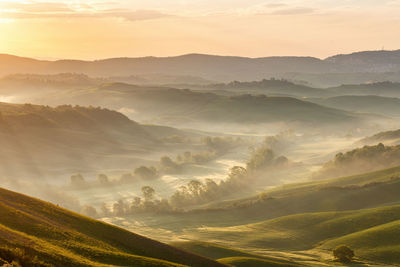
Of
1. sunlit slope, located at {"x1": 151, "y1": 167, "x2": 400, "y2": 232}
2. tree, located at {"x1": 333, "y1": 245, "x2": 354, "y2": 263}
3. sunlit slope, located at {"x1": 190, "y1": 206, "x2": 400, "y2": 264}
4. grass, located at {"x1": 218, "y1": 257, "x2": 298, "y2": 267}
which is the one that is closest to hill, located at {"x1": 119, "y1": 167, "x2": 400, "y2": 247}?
sunlit slope, located at {"x1": 151, "y1": 167, "x2": 400, "y2": 232}

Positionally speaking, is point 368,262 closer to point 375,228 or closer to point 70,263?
point 375,228

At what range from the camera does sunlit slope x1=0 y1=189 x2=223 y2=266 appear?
43.2 m

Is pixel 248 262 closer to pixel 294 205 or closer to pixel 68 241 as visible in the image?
pixel 68 241

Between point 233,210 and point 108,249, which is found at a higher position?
point 233,210

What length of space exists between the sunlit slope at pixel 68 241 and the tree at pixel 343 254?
60739 millimetres

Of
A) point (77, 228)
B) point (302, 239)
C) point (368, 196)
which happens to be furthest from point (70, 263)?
point (368, 196)

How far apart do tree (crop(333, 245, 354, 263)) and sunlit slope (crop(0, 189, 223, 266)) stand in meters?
60.7

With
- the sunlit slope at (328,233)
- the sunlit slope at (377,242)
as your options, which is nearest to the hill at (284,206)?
the sunlit slope at (328,233)

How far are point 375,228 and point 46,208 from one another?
107m

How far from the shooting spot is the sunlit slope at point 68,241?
43.2m

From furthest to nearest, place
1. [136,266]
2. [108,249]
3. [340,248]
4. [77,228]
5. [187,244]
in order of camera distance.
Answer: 1. [340,248]
2. [187,244]
3. [77,228]
4. [108,249]
5. [136,266]

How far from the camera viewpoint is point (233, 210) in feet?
632

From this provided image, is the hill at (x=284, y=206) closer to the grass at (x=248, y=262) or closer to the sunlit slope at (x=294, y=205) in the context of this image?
the sunlit slope at (x=294, y=205)

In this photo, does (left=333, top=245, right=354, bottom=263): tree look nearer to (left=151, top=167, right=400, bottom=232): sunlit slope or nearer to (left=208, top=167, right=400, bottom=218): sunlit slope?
(left=151, top=167, right=400, bottom=232): sunlit slope
